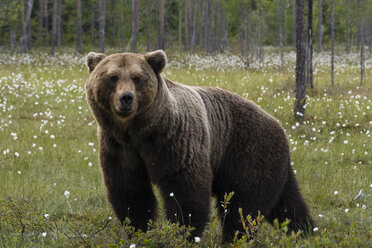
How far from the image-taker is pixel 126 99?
3.23 m

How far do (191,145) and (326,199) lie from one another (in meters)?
2.54

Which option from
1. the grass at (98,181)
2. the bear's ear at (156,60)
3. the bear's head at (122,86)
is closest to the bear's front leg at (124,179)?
the grass at (98,181)

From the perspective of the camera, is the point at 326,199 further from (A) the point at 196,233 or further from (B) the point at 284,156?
(A) the point at 196,233

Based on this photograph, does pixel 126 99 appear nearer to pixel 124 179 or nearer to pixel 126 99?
pixel 126 99

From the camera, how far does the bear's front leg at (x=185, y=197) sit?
11.7 feet

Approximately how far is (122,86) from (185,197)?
39.8 inches

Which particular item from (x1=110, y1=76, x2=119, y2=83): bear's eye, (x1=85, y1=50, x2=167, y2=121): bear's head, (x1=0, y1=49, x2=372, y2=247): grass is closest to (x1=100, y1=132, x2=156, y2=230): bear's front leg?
(x1=0, y1=49, x2=372, y2=247): grass

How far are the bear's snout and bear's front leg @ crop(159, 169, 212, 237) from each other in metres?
0.71

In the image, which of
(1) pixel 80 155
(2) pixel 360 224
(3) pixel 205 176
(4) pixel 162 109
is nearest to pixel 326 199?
(2) pixel 360 224

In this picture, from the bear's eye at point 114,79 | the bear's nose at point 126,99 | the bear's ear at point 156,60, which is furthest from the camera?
the bear's ear at point 156,60

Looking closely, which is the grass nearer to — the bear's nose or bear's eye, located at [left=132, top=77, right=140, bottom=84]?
the bear's nose

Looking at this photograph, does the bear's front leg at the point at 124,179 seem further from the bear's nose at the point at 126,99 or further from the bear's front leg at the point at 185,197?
the bear's nose at the point at 126,99

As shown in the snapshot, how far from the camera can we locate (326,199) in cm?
545

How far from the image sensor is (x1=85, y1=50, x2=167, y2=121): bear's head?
3.26 meters
